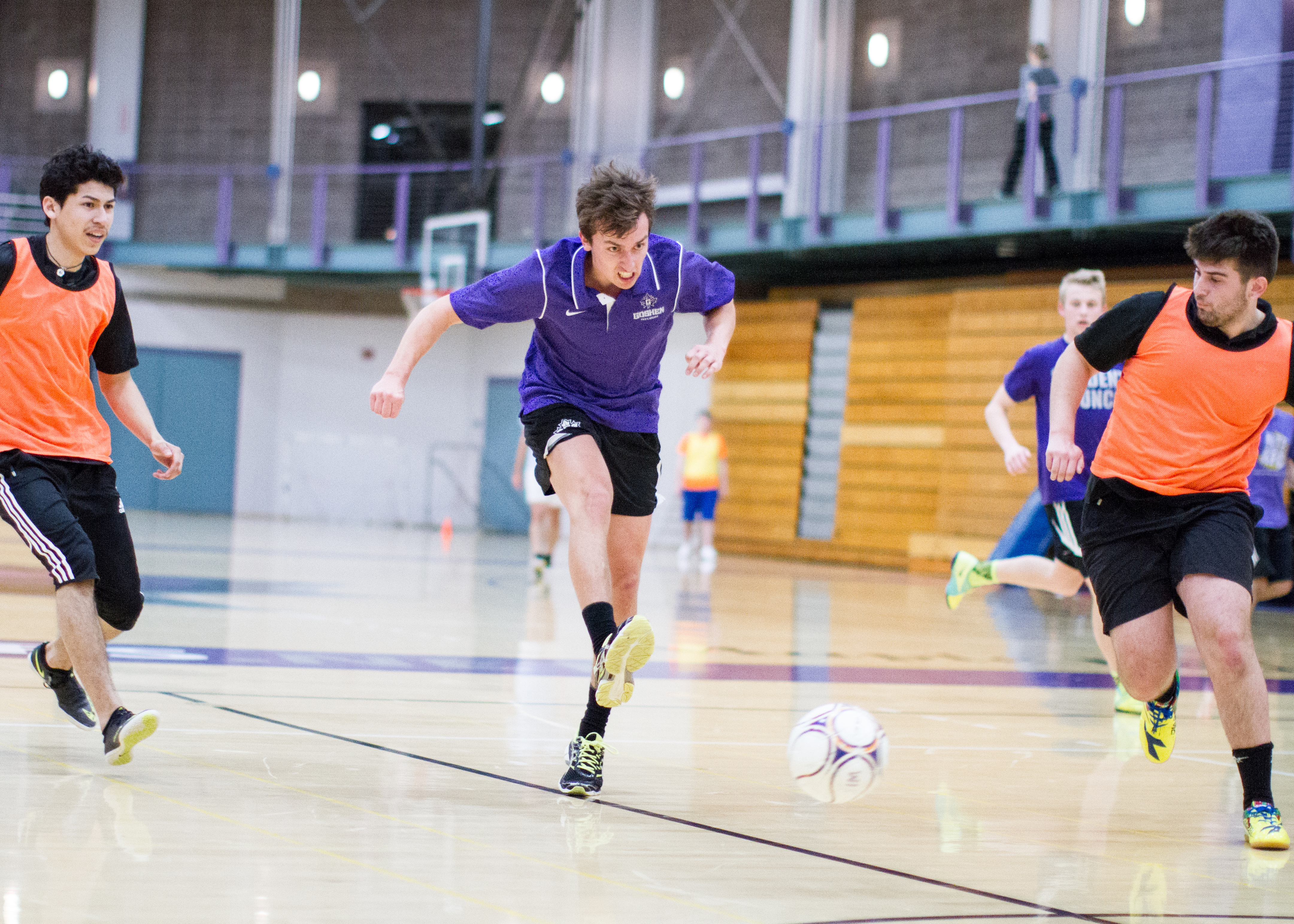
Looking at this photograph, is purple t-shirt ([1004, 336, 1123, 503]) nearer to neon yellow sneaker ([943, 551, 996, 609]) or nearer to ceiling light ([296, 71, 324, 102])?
neon yellow sneaker ([943, 551, 996, 609])

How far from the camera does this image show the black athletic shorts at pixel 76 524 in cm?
415

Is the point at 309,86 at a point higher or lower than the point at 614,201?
higher

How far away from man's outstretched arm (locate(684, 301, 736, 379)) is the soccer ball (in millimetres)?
1038

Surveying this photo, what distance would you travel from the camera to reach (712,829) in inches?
148

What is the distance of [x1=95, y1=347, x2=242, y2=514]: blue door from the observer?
26219 millimetres

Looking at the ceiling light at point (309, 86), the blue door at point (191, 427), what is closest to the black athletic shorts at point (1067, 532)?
the blue door at point (191, 427)

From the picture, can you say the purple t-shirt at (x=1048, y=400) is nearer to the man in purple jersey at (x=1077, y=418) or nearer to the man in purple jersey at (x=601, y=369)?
the man in purple jersey at (x=1077, y=418)

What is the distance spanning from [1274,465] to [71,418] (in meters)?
8.70

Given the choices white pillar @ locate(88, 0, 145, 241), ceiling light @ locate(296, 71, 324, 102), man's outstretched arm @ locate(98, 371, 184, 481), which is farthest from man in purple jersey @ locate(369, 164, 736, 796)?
white pillar @ locate(88, 0, 145, 241)

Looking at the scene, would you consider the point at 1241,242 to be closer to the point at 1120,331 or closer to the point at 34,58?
the point at 1120,331

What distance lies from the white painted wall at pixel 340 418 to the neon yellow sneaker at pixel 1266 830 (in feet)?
75.4

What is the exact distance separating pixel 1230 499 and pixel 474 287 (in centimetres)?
230

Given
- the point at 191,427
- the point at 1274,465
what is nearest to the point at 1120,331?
the point at 1274,465

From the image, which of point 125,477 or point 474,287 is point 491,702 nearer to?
point 474,287
